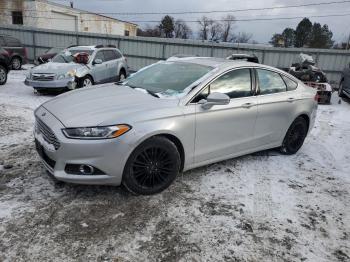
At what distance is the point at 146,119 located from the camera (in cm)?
351

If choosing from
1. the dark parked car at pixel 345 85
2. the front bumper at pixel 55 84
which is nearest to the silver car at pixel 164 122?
the front bumper at pixel 55 84

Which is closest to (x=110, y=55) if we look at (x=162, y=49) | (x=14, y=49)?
(x=162, y=49)

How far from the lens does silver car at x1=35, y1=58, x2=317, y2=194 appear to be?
11.0ft

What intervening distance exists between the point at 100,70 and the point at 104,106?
24.7 ft

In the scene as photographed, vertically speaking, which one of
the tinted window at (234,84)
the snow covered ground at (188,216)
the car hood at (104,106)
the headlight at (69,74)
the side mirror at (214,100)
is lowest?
the snow covered ground at (188,216)

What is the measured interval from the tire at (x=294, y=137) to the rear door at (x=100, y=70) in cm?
698

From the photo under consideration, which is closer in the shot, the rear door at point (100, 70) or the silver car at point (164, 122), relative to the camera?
the silver car at point (164, 122)

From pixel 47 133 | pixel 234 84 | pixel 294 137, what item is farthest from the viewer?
pixel 294 137

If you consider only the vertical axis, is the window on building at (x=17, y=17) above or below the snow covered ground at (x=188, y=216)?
above

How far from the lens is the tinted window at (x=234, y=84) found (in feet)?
14.0

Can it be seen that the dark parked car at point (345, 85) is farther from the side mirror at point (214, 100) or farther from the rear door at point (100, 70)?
the side mirror at point (214, 100)

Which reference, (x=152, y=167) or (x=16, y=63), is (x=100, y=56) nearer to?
(x=16, y=63)

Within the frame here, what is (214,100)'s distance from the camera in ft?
12.8

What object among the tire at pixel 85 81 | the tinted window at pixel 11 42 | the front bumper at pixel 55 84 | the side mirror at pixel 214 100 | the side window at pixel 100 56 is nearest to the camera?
the side mirror at pixel 214 100
